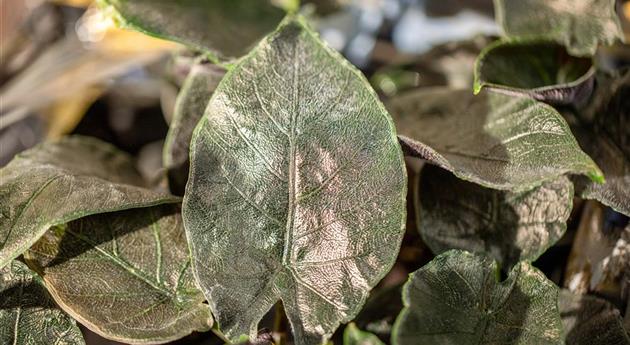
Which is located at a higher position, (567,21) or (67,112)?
(567,21)

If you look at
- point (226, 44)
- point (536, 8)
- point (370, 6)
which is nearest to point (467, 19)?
point (370, 6)

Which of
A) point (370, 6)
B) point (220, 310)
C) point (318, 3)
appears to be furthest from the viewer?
point (370, 6)

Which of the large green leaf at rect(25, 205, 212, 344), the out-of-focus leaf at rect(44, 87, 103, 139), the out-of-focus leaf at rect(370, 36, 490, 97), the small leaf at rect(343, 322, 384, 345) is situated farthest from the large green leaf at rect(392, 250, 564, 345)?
the out-of-focus leaf at rect(44, 87, 103, 139)

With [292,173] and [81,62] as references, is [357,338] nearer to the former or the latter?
[292,173]

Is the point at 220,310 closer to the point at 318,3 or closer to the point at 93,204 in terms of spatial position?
the point at 93,204

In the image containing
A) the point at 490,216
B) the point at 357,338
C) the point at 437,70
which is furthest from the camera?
the point at 437,70

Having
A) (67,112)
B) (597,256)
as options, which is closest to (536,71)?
(597,256)
